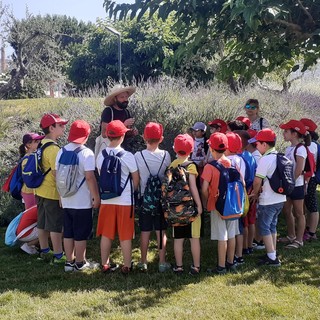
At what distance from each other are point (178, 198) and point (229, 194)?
54 centimetres

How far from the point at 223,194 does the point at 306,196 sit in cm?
197

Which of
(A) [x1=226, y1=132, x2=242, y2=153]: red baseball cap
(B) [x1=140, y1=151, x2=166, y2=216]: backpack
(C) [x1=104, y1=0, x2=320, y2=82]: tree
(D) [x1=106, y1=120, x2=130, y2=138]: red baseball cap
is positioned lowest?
(B) [x1=140, y1=151, x2=166, y2=216]: backpack

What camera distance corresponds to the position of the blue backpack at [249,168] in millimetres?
5066

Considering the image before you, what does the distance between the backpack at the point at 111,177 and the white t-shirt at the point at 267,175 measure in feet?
5.00

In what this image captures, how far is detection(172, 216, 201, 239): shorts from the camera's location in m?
4.76

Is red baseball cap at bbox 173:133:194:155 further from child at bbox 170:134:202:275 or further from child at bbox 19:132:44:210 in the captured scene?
child at bbox 19:132:44:210

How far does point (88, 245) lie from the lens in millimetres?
6145

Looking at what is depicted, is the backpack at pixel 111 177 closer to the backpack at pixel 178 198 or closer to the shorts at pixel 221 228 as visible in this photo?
the backpack at pixel 178 198

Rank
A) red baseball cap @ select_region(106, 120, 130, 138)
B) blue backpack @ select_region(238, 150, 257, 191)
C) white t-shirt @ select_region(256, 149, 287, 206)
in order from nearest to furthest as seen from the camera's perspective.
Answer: red baseball cap @ select_region(106, 120, 130, 138), white t-shirt @ select_region(256, 149, 287, 206), blue backpack @ select_region(238, 150, 257, 191)

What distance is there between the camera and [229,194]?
4648 mm

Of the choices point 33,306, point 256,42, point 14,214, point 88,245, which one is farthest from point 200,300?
point 14,214

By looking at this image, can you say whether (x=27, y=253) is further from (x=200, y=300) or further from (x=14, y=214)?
(x=200, y=300)

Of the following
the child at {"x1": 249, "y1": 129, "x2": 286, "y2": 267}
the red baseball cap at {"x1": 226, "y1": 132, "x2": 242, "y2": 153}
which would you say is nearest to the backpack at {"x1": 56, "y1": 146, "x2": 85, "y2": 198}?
the red baseball cap at {"x1": 226, "y1": 132, "x2": 242, "y2": 153}

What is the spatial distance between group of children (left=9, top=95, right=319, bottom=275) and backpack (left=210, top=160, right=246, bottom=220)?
2.1 inches
